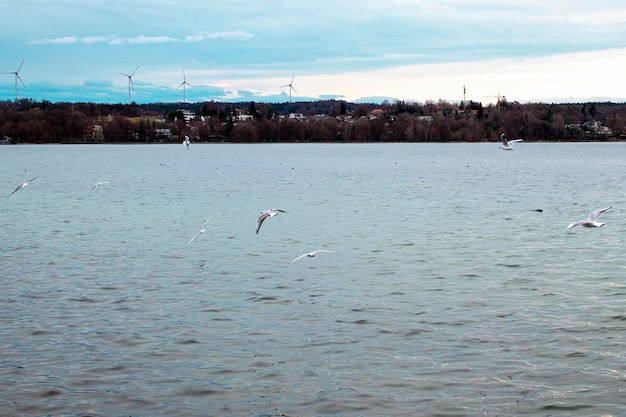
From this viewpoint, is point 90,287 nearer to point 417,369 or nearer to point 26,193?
point 417,369

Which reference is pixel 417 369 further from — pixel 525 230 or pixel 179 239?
pixel 525 230

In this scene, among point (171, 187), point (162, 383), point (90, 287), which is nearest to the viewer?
point (162, 383)

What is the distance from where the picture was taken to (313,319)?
673 inches

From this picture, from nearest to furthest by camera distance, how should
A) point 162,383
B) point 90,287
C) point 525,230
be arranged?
point 162,383 → point 90,287 → point 525,230

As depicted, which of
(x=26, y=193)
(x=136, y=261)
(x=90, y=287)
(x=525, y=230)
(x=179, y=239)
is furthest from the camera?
(x=26, y=193)

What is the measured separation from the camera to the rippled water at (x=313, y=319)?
1253 centimetres

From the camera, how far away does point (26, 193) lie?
55750 mm

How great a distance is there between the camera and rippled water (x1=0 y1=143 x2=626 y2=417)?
12531mm

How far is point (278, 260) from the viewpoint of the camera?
81.8 ft

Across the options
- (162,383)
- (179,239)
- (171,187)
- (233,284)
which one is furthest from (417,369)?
(171,187)

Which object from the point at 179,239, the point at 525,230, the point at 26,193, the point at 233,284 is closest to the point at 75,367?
the point at 233,284

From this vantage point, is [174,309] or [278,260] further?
[278,260]

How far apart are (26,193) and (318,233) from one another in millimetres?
30407

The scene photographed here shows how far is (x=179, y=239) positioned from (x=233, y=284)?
32.0 feet
